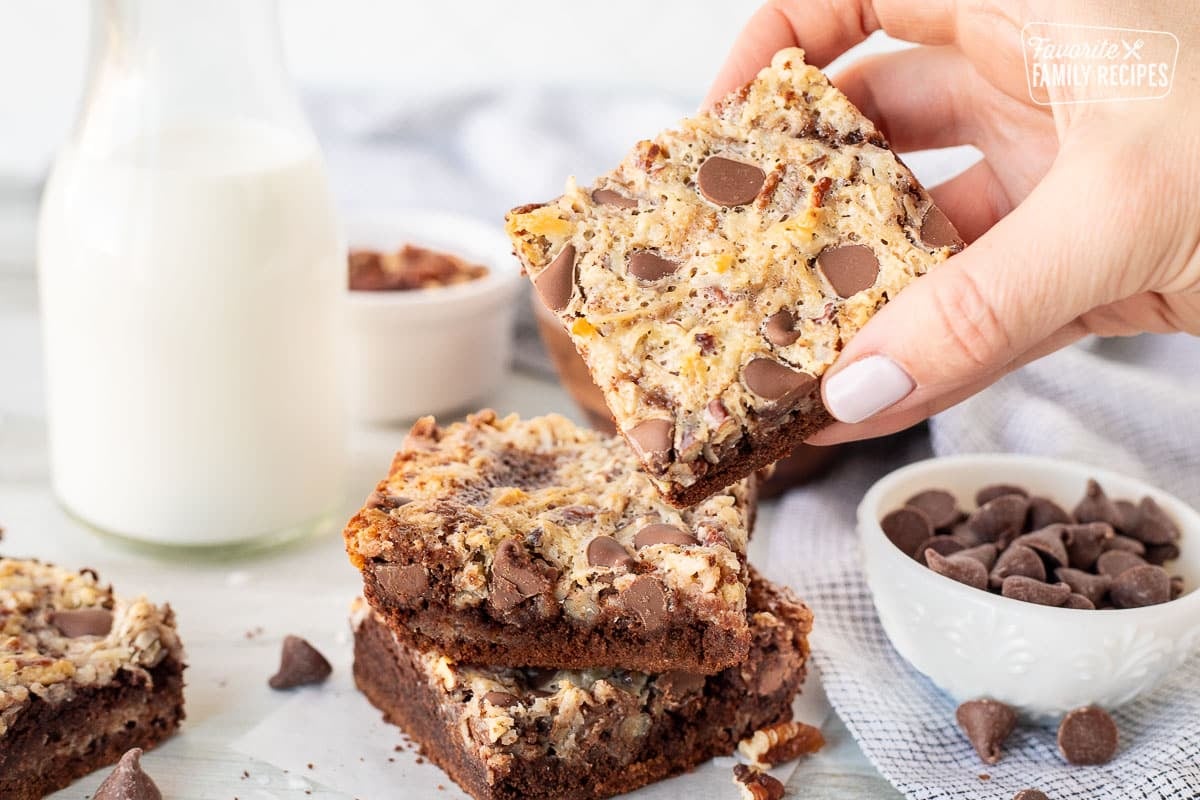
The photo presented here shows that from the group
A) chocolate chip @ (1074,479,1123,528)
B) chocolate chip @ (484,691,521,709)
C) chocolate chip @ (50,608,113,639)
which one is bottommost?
chocolate chip @ (50,608,113,639)

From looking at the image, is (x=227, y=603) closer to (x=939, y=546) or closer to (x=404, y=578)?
(x=404, y=578)

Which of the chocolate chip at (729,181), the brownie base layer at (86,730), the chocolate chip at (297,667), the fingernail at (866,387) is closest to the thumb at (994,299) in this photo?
the fingernail at (866,387)

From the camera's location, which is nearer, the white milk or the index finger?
the index finger

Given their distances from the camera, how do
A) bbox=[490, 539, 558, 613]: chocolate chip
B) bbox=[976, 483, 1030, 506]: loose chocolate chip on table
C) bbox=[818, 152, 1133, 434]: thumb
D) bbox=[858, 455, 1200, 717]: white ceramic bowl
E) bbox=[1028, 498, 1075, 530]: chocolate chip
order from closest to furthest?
1. bbox=[818, 152, 1133, 434]: thumb
2. bbox=[490, 539, 558, 613]: chocolate chip
3. bbox=[858, 455, 1200, 717]: white ceramic bowl
4. bbox=[1028, 498, 1075, 530]: chocolate chip
5. bbox=[976, 483, 1030, 506]: loose chocolate chip on table

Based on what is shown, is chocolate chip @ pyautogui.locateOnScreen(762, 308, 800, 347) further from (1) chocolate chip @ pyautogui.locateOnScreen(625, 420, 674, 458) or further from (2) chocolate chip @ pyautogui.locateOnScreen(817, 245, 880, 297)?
(1) chocolate chip @ pyautogui.locateOnScreen(625, 420, 674, 458)

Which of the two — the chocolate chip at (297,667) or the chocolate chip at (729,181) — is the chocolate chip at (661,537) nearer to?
the chocolate chip at (729,181)

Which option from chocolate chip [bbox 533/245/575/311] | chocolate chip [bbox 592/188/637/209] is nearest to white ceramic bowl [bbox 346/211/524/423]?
chocolate chip [bbox 592/188/637/209]

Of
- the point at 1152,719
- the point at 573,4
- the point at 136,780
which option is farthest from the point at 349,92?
the point at 1152,719
